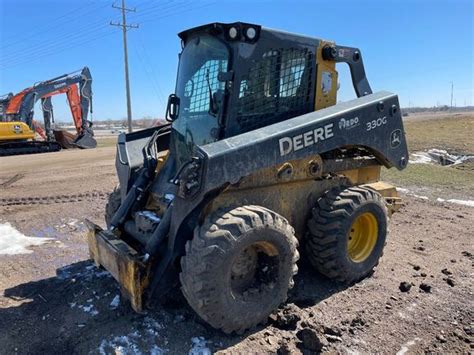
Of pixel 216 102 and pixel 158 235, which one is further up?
pixel 216 102

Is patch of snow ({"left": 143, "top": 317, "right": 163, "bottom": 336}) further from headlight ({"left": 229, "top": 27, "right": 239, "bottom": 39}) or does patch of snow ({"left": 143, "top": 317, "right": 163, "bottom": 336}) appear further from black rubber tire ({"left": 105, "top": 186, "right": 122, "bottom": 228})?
headlight ({"left": 229, "top": 27, "right": 239, "bottom": 39})

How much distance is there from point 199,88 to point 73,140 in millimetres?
18005

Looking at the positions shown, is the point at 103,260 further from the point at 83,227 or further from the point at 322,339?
the point at 83,227

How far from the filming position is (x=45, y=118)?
20.3 m

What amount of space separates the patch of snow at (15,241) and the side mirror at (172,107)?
268cm

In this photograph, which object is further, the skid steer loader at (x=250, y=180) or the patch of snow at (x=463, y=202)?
the patch of snow at (x=463, y=202)

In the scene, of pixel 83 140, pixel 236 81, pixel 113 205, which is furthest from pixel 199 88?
pixel 83 140

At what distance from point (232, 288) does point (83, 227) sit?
379cm

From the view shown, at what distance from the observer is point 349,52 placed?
4.52 m

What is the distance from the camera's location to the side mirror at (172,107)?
439cm

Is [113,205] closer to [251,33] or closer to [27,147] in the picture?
[251,33]

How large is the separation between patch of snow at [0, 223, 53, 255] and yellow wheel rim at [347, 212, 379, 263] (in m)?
4.00

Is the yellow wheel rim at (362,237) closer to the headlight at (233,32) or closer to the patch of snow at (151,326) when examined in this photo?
the patch of snow at (151,326)

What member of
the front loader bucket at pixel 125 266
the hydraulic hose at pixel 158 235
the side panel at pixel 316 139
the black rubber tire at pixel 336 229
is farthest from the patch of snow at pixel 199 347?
the black rubber tire at pixel 336 229
